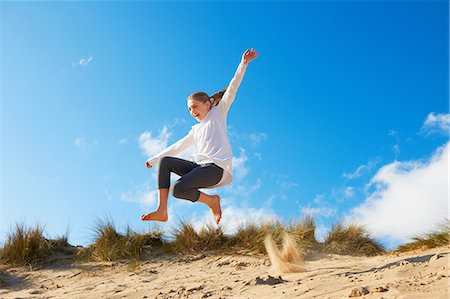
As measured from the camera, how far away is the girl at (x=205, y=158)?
14.8ft

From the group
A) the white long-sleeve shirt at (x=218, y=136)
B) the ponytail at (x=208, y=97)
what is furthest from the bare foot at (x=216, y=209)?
the ponytail at (x=208, y=97)

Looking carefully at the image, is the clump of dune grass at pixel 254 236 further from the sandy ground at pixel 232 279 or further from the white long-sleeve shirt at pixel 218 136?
the white long-sleeve shirt at pixel 218 136

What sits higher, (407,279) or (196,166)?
(196,166)

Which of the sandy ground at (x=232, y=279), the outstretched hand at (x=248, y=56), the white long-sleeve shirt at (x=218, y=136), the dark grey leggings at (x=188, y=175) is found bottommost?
the sandy ground at (x=232, y=279)

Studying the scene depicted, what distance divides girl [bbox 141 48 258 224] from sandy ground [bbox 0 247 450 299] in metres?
0.82

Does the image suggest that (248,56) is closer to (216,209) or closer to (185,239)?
(216,209)

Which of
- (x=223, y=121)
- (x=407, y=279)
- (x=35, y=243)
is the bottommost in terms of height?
(x=407, y=279)

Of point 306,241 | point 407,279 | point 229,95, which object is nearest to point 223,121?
point 229,95

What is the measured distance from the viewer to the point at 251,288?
14.0 feet

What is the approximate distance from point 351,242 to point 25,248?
4.69 metres

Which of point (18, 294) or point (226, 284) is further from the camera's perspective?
point (18, 294)

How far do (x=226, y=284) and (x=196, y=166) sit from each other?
3.87 ft

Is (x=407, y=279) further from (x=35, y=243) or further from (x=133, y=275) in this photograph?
(x=35, y=243)

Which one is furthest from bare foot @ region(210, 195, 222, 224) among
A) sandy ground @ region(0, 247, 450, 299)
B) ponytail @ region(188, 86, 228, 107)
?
ponytail @ region(188, 86, 228, 107)
